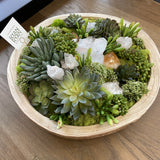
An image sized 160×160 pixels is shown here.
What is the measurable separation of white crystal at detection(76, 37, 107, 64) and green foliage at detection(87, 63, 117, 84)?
2.1 inches

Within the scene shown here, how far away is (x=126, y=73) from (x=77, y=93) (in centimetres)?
22

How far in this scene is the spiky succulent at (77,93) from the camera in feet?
2.01

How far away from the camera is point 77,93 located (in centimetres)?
64

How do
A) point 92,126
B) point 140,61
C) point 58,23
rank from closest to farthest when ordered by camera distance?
point 92,126 → point 140,61 → point 58,23

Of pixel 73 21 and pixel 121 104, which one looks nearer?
pixel 121 104

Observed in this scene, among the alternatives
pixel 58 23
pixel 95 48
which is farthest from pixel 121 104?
pixel 58 23

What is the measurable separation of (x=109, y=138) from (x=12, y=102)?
47 centimetres

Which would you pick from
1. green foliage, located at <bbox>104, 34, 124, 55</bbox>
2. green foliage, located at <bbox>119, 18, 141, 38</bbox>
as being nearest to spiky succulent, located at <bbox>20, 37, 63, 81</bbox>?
green foliage, located at <bbox>104, 34, 124, 55</bbox>

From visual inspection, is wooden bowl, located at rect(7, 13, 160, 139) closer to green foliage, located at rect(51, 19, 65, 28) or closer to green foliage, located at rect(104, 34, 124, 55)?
green foliage, located at rect(104, 34, 124, 55)

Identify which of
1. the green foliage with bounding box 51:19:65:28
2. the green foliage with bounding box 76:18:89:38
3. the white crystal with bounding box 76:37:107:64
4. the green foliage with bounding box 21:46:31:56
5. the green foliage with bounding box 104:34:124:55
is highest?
the green foliage with bounding box 21:46:31:56

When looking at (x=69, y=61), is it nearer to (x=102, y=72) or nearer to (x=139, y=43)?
(x=102, y=72)

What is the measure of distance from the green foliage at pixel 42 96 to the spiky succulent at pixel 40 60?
0.12ft

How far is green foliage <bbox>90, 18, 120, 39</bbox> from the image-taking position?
80cm

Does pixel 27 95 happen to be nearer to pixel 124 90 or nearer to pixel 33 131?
pixel 33 131
